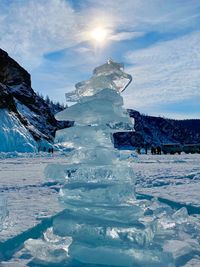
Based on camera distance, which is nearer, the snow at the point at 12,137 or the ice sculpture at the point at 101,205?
the ice sculpture at the point at 101,205

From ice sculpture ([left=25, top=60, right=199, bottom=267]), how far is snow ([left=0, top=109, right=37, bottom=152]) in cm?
4899

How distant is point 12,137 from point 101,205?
51.6 metres

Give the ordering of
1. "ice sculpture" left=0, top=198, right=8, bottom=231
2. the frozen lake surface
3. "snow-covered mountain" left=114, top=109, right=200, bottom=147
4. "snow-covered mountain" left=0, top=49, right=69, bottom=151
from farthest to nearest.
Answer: "snow-covered mountain" left=114, top=109, right=200, bottom=147 → "snow-covered mountain" left=0, top=49, right=69, bottom=151 → "ice sculpture" left=0, top=198, right=8, bottom=231 → the frozen lake surface

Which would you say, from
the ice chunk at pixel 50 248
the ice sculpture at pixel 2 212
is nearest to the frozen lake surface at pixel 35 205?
the ice sculpture at pixel 2 212

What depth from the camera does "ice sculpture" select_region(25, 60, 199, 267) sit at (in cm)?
354

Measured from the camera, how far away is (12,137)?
5428 centimetres

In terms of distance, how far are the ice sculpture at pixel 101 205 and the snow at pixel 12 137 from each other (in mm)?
48987

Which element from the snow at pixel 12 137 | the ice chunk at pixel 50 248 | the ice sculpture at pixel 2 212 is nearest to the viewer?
the ice chunk at pixel 50 248

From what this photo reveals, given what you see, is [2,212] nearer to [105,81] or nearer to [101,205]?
[101,205]

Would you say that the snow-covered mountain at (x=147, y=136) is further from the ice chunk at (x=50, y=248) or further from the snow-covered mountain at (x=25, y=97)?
the ice chunk at (x=50, y=248)

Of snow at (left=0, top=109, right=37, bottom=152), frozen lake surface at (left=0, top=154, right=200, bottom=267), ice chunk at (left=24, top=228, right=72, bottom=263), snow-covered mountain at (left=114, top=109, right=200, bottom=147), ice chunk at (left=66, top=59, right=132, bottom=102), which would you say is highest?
snow-covered mountain at (left=114, top=109, right=200, bottom=147)

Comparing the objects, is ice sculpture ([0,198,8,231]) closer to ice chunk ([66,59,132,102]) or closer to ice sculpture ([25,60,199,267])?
ice sculpture ([25,60,199,267])

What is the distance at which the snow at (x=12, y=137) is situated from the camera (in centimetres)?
5272

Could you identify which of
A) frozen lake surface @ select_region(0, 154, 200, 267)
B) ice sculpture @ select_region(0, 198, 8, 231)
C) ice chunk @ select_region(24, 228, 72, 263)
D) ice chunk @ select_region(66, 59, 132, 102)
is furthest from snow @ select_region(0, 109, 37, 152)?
ice chunk @ select_region(24, 228, 72, 263)
